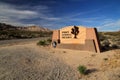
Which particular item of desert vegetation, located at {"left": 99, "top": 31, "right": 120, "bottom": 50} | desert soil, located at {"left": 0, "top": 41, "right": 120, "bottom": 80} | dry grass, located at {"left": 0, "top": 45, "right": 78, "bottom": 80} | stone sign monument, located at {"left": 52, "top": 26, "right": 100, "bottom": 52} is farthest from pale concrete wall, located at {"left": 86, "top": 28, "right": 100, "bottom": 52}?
dry grass, located at {"left": 0, "top": 45, "right": 78, "bottom": 80}

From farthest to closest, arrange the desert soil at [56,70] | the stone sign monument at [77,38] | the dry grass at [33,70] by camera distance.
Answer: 1. the stone sign monument at [77,38]
2. the desert soil at [56,70]
3. the dry grass at [33,70]

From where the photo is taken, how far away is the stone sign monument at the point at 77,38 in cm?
1916

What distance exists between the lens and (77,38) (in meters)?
20.8

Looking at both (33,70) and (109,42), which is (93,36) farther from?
(109,42)

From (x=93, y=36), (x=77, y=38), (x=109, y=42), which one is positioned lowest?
(x=109, y=42)

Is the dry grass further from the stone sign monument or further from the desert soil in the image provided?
the stone sign monument

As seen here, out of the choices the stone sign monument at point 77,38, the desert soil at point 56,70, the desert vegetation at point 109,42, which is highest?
the stone sign monument at point 77,38

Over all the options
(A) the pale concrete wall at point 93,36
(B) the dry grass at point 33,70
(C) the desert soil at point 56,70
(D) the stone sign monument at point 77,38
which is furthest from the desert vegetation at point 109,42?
(B) the dry grass at point 33,70

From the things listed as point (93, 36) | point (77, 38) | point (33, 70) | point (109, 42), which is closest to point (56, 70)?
point (33, 70)

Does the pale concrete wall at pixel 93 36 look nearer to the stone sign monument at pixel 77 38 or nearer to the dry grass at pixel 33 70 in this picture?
the stone sign monument at pixel 77 38

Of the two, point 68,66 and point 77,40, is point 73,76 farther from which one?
point 77,40

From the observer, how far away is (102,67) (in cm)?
1320

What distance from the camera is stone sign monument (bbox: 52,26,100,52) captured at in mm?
19159

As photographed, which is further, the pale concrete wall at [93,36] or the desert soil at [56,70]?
the pale concrete wall at [93,36]
